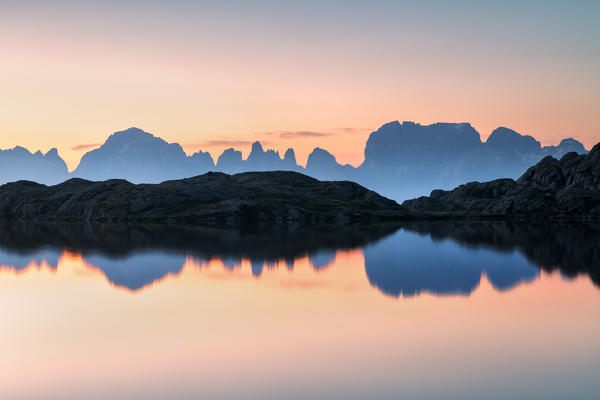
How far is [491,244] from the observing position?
363ft

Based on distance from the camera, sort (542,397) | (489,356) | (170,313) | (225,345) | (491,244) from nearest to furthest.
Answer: (542,397) → (489,356) → (225,345) → (170,313) → (491,244)

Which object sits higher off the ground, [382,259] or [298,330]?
[382,259]

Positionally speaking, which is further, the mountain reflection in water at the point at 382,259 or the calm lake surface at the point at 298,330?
the mountain reflection in water at the point at 382,259

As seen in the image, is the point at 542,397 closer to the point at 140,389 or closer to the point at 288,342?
the point at 288,342

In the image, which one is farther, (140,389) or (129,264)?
(129,264)

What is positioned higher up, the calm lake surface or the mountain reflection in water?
the mountain reflection in water

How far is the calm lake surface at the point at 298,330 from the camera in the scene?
26.2 meters

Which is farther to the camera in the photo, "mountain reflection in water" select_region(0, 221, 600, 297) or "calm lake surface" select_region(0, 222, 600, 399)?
"mountain reflection in water" select_region(0, 221, 600, 297)

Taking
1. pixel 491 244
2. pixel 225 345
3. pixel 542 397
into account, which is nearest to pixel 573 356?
pixel 542 397

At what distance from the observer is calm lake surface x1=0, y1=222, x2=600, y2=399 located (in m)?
26.2

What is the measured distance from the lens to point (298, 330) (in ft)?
122

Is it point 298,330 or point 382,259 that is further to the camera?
point 382,259

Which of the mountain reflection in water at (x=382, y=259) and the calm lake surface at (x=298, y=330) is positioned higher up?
the mountain reflection in water at (x=382, y=259)

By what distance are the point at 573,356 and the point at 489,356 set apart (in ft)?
15.2
